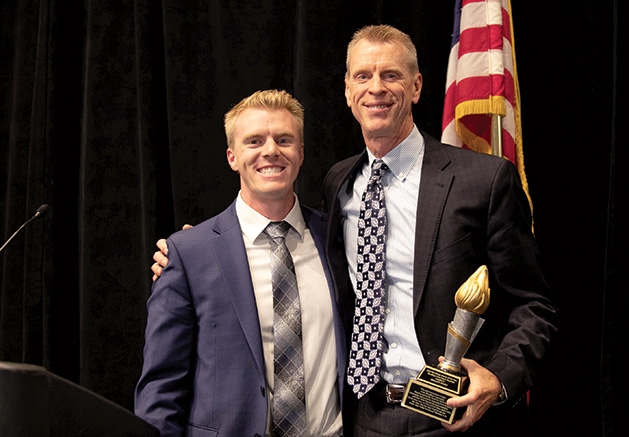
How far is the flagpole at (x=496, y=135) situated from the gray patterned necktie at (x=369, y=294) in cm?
66

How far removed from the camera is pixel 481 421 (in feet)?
6.29

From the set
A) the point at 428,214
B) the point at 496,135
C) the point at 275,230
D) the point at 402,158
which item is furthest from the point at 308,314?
the point at 496,135

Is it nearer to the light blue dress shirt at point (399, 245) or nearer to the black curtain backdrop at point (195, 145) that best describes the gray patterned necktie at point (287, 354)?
the light blue dress shirt at point (399, 245)

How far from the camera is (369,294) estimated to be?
6.54 feet

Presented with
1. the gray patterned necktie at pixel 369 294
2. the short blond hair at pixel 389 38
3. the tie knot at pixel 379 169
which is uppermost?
the short blond hair at pixel 389 38

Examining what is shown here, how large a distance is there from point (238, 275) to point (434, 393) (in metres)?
0.65

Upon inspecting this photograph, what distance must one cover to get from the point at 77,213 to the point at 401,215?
1925mm

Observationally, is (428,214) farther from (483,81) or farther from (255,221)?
(483,81)

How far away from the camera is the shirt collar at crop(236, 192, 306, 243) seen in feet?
6.86

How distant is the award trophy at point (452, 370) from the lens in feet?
5.39

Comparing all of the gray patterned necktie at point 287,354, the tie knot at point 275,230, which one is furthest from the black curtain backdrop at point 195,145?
the gray patterned necktie at point 287,354

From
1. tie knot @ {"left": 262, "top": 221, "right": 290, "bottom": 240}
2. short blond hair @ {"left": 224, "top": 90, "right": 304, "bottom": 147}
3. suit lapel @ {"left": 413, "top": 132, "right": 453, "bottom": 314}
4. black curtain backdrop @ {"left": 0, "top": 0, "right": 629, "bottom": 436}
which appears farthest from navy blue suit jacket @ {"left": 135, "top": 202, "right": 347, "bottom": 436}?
black curtain backdrop @ {"left": 0, "top": 0, "right": 629, "bottom": 436}

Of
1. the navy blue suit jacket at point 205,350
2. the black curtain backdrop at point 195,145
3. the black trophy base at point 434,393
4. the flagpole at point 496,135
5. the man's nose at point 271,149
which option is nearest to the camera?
the black trophy base at point 434,393

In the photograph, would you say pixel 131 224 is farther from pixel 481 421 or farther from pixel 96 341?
pixel 481 421
